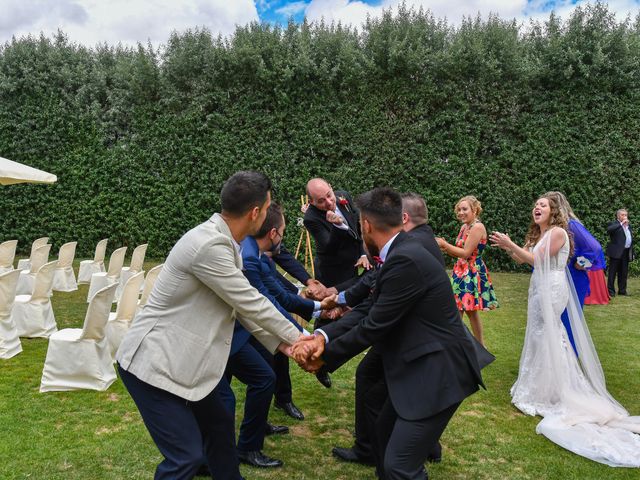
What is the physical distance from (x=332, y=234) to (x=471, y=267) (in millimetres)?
1845

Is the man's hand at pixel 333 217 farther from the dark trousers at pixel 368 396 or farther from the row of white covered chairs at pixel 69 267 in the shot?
the row of white covered chairs at pixel 69 267

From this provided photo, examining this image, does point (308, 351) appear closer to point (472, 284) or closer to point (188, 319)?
point (188, 319)

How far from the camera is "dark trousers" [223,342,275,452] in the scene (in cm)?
389

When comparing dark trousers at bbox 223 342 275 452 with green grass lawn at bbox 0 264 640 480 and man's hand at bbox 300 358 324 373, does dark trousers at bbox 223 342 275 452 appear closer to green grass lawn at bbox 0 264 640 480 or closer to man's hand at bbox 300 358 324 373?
green grass lawn at bbox 0 264 640 480

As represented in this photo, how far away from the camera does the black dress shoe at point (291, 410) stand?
4934mm

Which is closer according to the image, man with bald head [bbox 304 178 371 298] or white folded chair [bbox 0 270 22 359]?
man with bald head [bbox 304 178 371 298]

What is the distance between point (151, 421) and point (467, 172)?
479 inches

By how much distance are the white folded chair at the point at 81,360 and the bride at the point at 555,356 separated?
376 cm

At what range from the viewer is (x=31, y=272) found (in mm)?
9328

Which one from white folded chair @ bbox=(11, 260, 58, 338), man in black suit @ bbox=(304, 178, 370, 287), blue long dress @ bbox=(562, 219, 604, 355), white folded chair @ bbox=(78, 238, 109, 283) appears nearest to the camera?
blue long dress @ bbox=(562, 219, 604, 355)

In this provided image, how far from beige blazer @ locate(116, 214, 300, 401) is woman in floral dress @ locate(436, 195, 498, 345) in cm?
403

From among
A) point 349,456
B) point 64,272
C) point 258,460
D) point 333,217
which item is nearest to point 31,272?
point 64,272

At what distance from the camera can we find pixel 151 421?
2660mm

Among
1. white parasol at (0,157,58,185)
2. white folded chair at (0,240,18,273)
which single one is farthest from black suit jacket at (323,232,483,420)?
white folded chair at (0,240,18,273)
